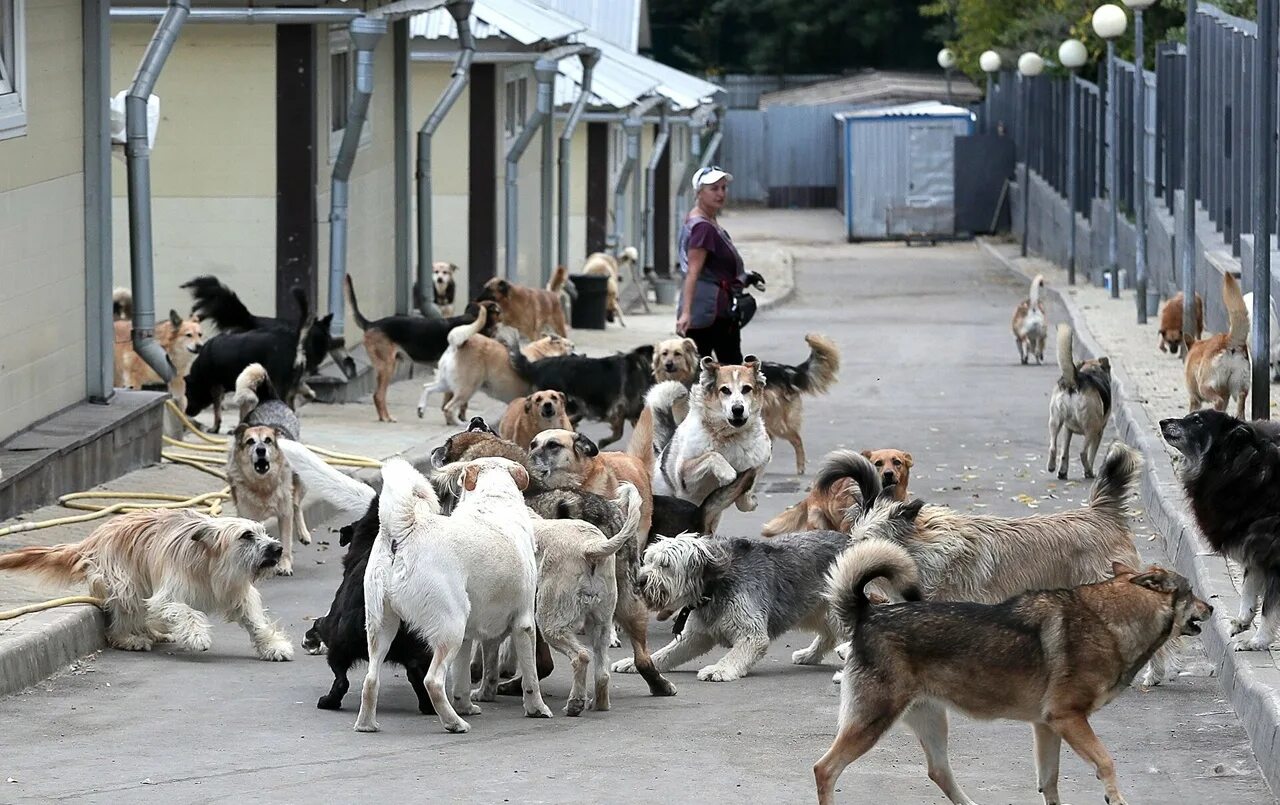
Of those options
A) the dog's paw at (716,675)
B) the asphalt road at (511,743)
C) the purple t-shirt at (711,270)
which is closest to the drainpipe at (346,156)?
the purple t-shirt at (711,270)

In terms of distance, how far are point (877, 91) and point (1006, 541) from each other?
185 feet

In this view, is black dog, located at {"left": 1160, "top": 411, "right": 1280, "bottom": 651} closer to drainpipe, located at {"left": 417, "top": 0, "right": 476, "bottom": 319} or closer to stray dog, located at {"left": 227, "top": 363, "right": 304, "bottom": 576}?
stray dog, located at {"left": 227, "top": 363, "right": 304, "bottom": 576}

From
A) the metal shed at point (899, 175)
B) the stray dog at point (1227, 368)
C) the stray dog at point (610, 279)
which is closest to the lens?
the stray dog at point (1227, 368)

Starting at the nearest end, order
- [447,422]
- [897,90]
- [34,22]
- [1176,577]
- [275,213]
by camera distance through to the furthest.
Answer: [1176,577]
[34,22]
[447,422]
[275,213]
[897,90]

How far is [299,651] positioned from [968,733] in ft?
10.1

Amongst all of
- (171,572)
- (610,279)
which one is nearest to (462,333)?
(171,572)

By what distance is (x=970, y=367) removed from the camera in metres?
22.5

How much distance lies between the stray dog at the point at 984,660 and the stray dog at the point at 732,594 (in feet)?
6.59

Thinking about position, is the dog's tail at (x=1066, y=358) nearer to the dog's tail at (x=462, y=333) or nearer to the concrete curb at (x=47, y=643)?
the dog's tail at (x=462, y=333)

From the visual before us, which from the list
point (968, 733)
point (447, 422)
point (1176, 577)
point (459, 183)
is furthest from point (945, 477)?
point (459, 183)

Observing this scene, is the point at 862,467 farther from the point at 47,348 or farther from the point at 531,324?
the point at 531,324

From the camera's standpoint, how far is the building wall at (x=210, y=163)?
704 inches

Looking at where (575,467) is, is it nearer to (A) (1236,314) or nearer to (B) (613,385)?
(B) (613,385)

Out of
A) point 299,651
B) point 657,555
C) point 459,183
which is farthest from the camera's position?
point 459,183
